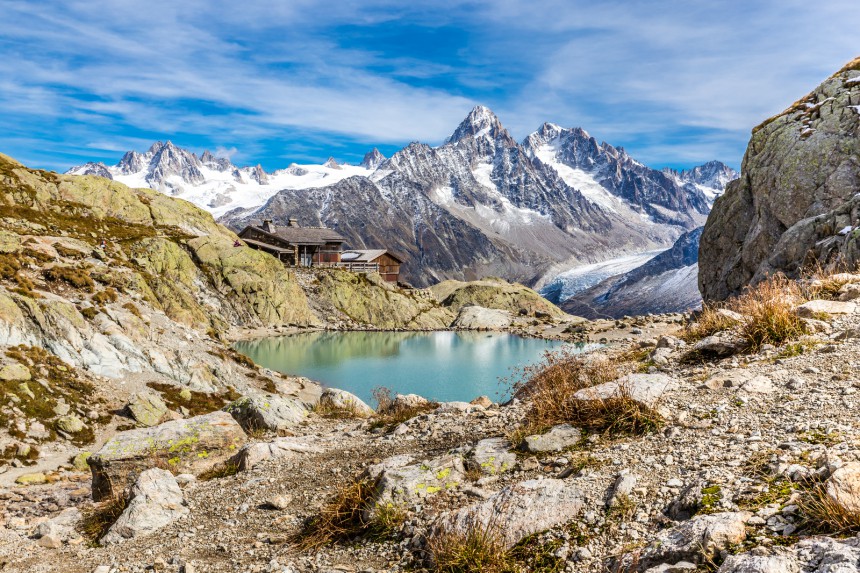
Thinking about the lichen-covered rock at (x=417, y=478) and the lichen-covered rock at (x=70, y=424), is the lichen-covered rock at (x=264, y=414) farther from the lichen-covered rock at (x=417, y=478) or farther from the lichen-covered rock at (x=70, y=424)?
the lichen-covered rock at (x=417, y=478)

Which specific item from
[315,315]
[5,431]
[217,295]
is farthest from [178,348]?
[315,315]

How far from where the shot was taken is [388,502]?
808 cm

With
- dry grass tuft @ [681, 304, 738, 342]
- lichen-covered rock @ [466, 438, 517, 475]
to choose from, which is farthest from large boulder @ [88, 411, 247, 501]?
dry grass tuft @ [681, 304, 738, 342]

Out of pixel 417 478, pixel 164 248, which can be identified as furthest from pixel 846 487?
pixel 164 248

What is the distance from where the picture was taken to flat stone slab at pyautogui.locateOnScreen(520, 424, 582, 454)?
879 cm

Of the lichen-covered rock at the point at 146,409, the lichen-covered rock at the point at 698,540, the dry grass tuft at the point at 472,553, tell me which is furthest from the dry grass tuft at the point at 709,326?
the lichen-covered rock at the point at 146,409

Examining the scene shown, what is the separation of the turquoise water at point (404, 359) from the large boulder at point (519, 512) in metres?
30.6

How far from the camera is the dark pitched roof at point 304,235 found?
12088cm

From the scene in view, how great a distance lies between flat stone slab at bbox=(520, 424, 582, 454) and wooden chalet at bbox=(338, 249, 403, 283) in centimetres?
11731

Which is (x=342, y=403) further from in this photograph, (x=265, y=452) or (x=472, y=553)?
(x=472, y=553)

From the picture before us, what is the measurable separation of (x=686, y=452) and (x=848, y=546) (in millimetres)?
2862

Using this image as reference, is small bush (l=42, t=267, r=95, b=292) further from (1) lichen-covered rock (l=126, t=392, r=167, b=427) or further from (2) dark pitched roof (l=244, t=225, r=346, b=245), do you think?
(2) dark pitched roof (l=244, t=225, r=346, b=245)

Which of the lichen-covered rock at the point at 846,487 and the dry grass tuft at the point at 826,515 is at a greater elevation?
the lichen-covered rock at the point at 846,487

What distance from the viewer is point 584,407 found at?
369 inches
